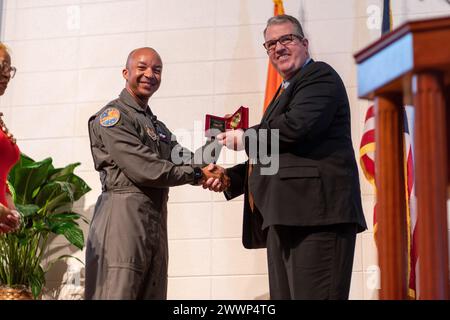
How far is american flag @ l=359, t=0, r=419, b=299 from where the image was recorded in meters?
3.89

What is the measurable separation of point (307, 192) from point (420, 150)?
116 centimetres

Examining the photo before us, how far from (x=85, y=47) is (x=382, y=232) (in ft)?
12.8

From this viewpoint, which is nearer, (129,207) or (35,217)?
(129,207)

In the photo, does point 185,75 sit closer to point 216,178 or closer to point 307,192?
point 216,178

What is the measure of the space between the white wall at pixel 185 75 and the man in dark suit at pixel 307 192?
1.80m

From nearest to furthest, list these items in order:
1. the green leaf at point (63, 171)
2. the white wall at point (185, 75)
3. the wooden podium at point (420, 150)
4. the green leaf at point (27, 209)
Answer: the wooden podium at point (420, 150), the green leaf at point (27, 209), the green leaf at point (63, 171), the white wall at point (185, 75)

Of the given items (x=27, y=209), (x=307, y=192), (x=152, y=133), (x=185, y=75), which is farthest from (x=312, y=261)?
(x=185, y=75)

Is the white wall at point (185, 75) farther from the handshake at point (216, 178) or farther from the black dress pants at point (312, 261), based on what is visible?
the black dress pants at point (312, 261)

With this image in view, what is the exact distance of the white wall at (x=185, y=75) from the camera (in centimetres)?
473

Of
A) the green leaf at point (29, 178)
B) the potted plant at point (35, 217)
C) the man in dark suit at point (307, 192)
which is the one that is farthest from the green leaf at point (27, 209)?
the man in dark suit at point (307, 192)

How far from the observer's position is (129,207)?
10.2ft

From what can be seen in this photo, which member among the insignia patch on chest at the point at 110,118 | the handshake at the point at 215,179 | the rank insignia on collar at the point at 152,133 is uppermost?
the insignia patch on chest at the point at 110,118

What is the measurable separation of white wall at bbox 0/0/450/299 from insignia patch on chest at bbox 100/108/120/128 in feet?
5.44
